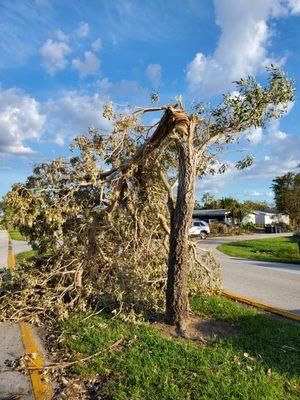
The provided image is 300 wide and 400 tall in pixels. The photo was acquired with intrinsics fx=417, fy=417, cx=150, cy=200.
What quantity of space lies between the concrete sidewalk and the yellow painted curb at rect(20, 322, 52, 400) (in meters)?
0.05

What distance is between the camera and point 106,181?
7.23 metres

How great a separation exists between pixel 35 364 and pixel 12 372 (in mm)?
287

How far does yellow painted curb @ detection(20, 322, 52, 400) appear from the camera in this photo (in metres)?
4.18

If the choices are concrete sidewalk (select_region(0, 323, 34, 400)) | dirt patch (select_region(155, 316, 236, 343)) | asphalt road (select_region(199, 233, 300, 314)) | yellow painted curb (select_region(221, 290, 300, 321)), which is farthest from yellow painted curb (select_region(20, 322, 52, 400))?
asphalt road (select_region(199, 233, 300, 314))

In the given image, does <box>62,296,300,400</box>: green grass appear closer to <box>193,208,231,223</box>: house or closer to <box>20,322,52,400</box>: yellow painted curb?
<box>20,322,52,400</box>: yellow painted curb

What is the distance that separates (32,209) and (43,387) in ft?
9.30

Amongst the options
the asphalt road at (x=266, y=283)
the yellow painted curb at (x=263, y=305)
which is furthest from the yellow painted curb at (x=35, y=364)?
the asphalt road at (x=266, y=283)

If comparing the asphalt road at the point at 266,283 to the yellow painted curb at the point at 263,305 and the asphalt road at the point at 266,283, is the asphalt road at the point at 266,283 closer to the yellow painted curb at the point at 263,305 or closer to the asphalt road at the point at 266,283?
the asphalt road at the point at 266,283

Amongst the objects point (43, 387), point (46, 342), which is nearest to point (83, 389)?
point (43, 387)

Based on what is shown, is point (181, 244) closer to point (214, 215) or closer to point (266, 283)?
point (266, 283)

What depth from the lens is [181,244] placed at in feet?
19.8

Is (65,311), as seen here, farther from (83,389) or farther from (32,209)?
(83,389)

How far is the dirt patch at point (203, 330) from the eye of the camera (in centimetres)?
566

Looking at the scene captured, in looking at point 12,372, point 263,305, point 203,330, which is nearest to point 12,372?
point 12,372
